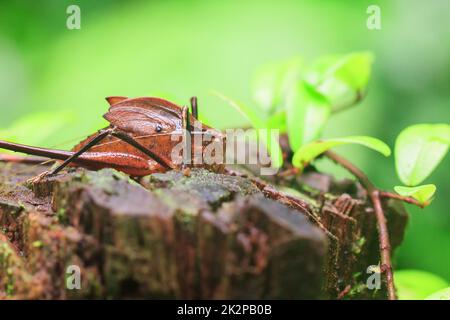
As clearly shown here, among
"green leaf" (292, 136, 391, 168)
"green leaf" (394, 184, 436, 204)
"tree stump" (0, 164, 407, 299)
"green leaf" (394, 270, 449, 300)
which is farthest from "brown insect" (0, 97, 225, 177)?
"green leaf" (394, 270, 449, 300)

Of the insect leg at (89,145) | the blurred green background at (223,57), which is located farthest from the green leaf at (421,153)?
the blurred green background at (223,57)

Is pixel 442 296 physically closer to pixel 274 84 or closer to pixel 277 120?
pixel 277 120

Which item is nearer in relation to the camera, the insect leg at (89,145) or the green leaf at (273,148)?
the insect leg at (89,145)

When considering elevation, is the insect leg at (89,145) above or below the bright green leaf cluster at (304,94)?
below

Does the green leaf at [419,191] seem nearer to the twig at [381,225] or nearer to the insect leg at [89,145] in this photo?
the twig at [381,225]

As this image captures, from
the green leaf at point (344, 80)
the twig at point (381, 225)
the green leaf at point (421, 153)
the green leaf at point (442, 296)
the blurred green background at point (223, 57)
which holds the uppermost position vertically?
the blurred green background at point (223, 57)

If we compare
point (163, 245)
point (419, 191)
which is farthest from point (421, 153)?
point (163, 245)

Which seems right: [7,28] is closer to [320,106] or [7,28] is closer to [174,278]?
[320,106]
